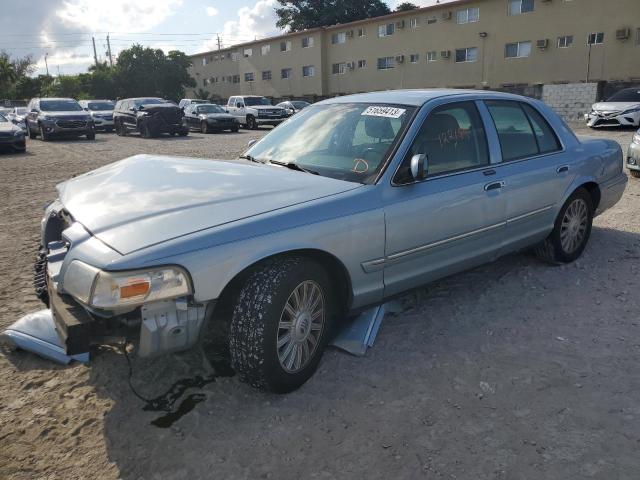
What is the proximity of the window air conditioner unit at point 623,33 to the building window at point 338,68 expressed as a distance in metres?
19.7

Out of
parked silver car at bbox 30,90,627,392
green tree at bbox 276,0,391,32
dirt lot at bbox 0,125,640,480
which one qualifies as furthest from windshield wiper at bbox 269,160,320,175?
green tree at bbox 276,0,391,32

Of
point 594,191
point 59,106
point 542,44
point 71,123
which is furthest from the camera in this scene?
point 542,44

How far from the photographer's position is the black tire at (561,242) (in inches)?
185

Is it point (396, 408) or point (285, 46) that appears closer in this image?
point (396, 408)

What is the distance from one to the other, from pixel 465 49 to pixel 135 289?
3403 centimetres

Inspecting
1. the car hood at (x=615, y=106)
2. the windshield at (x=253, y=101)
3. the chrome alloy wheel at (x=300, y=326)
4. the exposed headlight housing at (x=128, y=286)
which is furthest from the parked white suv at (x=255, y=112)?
the exposed headlight housing at (x=128, y=286)

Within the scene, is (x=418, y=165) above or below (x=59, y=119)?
below

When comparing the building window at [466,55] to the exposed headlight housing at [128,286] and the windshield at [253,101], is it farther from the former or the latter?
the exposed headlight housing at [128,286]

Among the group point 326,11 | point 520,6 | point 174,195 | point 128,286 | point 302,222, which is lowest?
point 128,286

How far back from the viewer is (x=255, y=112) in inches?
1048

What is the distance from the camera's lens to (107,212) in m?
2.86

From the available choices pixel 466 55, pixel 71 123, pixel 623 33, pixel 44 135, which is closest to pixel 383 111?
pixel 71 123

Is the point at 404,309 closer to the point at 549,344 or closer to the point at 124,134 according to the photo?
the point at 549,344

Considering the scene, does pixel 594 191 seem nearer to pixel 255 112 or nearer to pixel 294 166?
pixel 294 166
